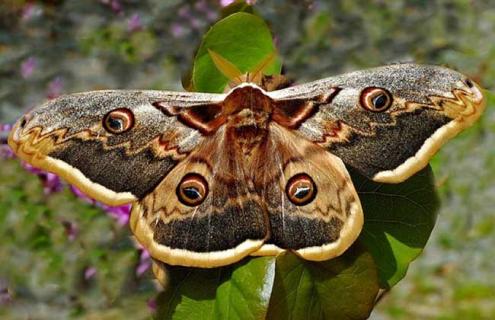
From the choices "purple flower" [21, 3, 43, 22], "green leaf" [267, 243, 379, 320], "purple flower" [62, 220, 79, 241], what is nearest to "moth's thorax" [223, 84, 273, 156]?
"green leaf" [267, 243, 379, 320]

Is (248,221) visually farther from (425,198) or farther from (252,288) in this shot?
(425,198)

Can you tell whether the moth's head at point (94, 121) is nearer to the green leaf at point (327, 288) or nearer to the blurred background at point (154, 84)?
the green leaf at point (327, 288)

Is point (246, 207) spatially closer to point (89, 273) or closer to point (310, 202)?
point (310, 202)

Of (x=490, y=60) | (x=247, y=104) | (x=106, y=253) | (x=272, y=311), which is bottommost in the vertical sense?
(x=490, y=60)

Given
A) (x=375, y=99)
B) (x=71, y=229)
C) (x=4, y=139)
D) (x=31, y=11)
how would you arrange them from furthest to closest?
(x=31, y=11), (x=71, y=229), (x=4, y=139), (x=375, y=99)

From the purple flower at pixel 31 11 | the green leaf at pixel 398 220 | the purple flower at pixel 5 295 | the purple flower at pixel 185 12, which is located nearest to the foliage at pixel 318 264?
the green leaf at pixel 398 220

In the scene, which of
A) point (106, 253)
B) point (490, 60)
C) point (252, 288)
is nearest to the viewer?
point (252, 288)

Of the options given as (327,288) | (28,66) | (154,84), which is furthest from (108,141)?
(28,66)

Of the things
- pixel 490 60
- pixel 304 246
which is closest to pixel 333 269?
pixel 304 246
